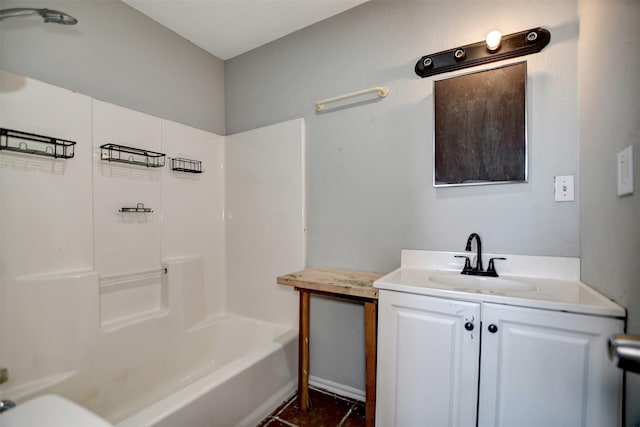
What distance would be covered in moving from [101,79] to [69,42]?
20 cm

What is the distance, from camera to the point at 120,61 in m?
1.76

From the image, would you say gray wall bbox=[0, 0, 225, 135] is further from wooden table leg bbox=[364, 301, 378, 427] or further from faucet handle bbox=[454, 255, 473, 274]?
faucet handle bbox=[454, 255, 473, 274]

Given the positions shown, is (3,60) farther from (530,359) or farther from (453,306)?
(530,359)

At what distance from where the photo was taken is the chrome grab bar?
478 millimetres

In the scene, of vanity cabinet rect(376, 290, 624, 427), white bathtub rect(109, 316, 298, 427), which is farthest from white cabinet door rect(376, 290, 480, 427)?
white bathtub rect(109, 316, 298, 427)

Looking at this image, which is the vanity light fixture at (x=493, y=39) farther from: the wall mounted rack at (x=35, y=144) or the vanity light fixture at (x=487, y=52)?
the wall mounted rack at (x=35, y=144)

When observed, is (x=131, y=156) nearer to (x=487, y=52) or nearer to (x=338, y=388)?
(x=338, y=388)

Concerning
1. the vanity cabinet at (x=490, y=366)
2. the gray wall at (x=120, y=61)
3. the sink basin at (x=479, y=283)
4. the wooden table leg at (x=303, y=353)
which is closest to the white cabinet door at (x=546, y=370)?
the vanity cabinet at (x=490, y=366)

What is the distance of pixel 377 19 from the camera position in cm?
175

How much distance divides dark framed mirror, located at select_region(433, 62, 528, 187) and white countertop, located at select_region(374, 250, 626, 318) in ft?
1.32

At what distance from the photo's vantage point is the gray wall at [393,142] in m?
1.32

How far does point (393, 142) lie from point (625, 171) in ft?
3.33

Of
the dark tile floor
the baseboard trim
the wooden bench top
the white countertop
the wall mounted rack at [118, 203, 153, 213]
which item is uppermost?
the wall mounted rack at [118, 203, 153, 213]

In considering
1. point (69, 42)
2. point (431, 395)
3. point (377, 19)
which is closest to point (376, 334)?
point (431, 395)
